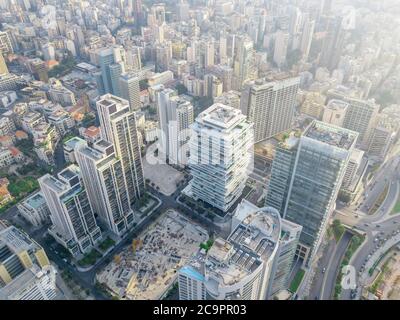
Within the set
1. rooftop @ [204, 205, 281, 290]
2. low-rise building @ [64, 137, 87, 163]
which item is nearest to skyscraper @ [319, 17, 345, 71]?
low-rise building @ [64, 137, 87, 163]

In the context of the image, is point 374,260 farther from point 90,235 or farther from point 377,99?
point 377,99

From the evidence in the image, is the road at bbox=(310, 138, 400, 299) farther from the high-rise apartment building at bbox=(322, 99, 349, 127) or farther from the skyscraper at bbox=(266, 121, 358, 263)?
the high-rise apartment building at bbox=(322, 99, 349, 127)

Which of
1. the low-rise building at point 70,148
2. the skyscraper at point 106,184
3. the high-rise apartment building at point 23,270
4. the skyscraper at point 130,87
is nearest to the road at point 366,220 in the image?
the skyscraper at point 106,184

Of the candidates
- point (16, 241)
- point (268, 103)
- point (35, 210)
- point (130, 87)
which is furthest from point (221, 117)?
point (130, 87)

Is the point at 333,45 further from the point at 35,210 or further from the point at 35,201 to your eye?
the point at 35,210

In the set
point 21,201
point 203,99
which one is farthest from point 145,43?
point 21,201

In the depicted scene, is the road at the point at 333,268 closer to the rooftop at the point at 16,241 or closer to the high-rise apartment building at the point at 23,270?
the high-rise apartment building at the point at 23,270
